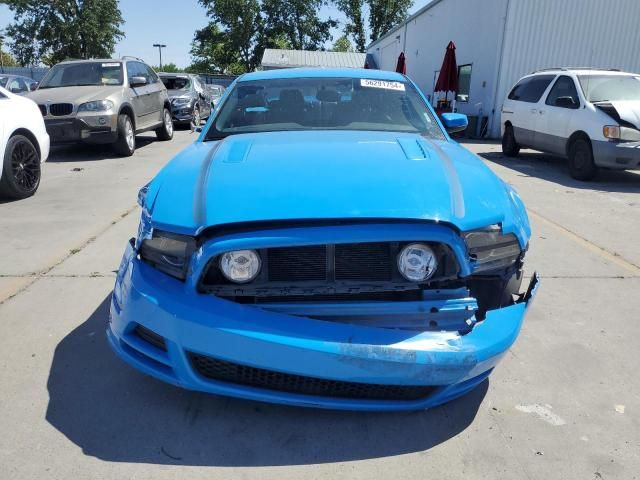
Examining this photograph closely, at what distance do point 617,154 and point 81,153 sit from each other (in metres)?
10.0

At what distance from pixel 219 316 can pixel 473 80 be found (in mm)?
16557

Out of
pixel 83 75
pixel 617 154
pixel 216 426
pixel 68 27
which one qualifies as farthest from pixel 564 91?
pixel 68 27

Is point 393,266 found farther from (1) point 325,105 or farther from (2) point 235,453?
(1) point 325,105

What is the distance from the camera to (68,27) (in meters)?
45.2

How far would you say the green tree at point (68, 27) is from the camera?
45.2 m

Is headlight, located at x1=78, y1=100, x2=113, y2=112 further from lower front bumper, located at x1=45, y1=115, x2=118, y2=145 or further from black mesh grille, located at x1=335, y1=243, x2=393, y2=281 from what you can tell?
black mesh grille, located at x1=335, y1=243, x2=393, y2=281

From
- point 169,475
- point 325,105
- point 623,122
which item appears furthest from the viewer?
point 623,122

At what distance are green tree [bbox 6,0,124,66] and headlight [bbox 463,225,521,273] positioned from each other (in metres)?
51.2

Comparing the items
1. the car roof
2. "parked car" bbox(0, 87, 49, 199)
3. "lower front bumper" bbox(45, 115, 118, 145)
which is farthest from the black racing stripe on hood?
"lower front bumper" bbox(45, 115, 118, 145)

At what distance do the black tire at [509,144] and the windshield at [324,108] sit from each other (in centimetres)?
785

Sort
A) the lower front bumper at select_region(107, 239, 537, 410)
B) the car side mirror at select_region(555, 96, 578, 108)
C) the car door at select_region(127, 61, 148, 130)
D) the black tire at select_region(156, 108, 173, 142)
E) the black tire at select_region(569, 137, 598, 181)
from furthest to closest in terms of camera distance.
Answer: the black tire at select_region(156, 108, 173, 142) → the car door at select_region(127, 61, 148, 130) → the car side mirror at select_region(555, 96, 578, 108) → the black tire at select_region(569, 137, 598, 181) → the lower front bumper at select_region(107, 239, 537, 410)

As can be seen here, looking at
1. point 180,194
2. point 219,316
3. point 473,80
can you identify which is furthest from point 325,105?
point 473,80

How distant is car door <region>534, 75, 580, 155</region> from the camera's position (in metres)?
8.69

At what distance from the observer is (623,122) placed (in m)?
7.75
